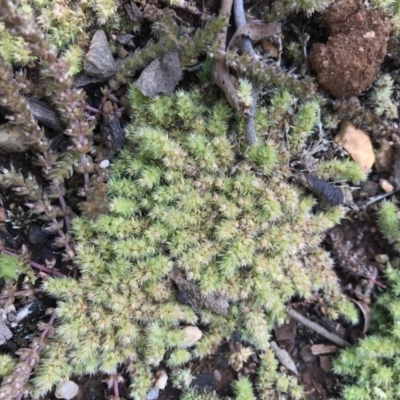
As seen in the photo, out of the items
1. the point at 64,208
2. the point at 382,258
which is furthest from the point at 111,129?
the point at 382,258

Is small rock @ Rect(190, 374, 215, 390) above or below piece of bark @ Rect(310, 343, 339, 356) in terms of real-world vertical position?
below

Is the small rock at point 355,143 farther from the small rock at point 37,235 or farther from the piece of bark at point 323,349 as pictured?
the small rock at point 37,235

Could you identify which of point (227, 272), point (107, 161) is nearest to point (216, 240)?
point (227, 272)

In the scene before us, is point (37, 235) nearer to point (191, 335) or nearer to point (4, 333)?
point (4, 333)

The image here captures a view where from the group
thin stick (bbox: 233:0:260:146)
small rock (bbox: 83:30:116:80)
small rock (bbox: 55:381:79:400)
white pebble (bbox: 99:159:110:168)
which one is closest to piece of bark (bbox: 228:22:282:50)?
thin stick (bbox: 233:0:260:146)

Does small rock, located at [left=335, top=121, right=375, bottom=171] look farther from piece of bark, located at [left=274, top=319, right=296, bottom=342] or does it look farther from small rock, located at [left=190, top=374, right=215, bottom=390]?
small rock, located at [left=190, top=374, right=215, bottom=390]

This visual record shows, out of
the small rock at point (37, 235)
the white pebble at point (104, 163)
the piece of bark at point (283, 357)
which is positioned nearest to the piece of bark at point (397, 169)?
the piece of bark at point (283, 357)
